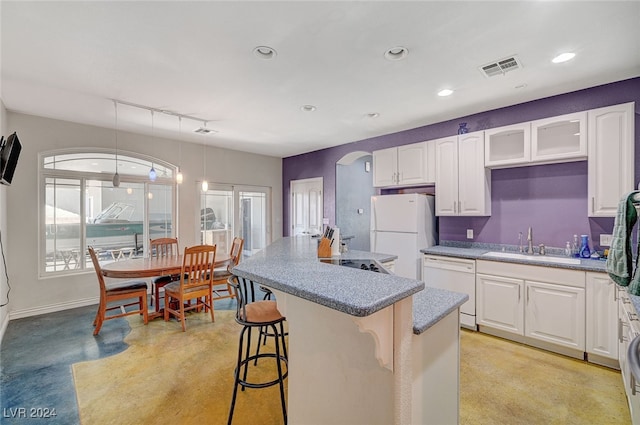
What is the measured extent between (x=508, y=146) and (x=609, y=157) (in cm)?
90

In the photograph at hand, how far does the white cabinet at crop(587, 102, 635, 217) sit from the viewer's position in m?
2.63

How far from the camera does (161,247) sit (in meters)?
4.39

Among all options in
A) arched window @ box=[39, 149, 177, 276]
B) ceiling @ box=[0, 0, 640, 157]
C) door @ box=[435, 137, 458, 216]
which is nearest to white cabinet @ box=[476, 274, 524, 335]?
door @ box=[435, 137, 458, 216]

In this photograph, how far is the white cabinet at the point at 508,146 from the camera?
3203mm

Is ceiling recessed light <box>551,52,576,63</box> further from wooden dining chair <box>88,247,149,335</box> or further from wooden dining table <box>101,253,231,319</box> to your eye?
wooden dining chair <box>88,247,149,335</box>

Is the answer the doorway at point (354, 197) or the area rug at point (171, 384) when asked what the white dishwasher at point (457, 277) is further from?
the area rug at point (171, 384)

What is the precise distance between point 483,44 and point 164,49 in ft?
7.91

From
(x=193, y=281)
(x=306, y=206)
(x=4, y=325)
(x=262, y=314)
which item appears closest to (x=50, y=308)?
(x=4, y=325)

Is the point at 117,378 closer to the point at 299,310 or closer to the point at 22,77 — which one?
the point at 299,310

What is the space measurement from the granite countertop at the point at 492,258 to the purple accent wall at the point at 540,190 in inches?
4.4

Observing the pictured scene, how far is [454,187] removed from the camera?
3.75 metres

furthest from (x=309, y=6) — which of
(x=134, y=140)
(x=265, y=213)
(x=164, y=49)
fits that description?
(x=265, y=213)

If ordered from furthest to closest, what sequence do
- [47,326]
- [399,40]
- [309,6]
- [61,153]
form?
[61,153], [47,326], [399,40], [309,6]

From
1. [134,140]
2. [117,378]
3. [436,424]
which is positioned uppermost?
[134,140]
